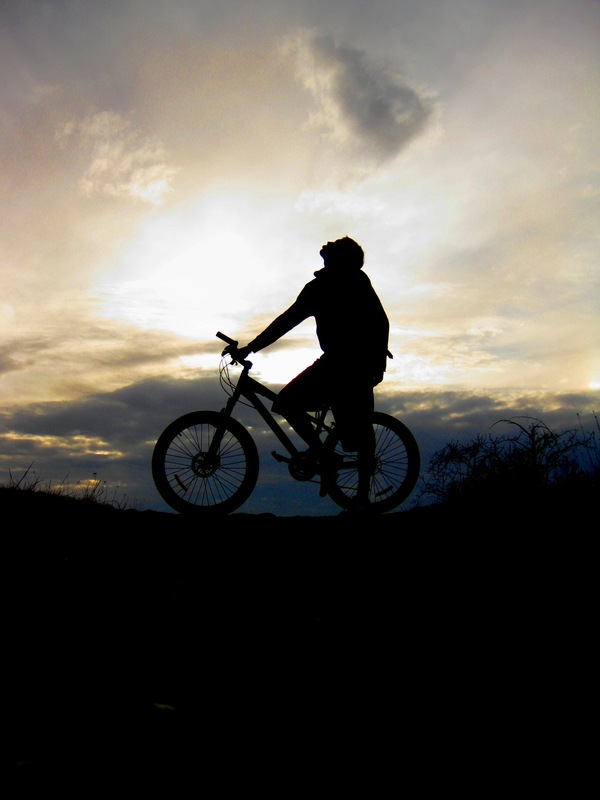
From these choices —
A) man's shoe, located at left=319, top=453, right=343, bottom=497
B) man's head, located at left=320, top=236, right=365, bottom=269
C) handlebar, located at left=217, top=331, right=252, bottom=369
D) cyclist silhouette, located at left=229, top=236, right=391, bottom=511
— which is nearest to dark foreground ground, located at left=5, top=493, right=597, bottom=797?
man's shoe, located at left=319, top=453, right=343, bottom=497

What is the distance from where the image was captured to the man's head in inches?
238

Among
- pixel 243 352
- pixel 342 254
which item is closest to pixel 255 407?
pixel 243 352

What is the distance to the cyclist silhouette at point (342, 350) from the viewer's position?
6031 mm

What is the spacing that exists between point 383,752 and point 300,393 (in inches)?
175

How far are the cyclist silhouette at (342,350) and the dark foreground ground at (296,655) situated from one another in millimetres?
1623

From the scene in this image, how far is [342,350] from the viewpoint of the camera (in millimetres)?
6066

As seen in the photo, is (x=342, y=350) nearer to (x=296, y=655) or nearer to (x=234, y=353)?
(x=234, y=353)

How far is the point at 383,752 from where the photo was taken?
6.53ft

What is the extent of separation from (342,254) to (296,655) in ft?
14.0

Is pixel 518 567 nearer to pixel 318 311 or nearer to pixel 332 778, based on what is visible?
pixel 332 778

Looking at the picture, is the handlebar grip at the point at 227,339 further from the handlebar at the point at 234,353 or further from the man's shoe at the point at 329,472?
the man's shoe at the point at 329,472

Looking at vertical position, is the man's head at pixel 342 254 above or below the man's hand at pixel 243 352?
above

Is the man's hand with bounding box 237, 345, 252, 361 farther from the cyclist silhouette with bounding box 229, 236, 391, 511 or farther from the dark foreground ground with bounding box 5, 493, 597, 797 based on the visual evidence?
the dark foreground ground with bounding box 5, 493, 597, 797

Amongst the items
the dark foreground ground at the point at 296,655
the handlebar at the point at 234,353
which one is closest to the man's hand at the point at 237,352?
the handlebar at the point at 234,353
